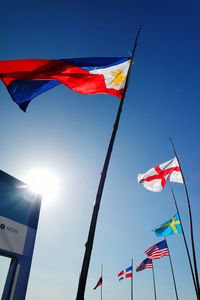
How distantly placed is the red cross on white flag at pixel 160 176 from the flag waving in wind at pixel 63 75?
750 cm

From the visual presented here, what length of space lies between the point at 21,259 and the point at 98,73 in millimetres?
6118

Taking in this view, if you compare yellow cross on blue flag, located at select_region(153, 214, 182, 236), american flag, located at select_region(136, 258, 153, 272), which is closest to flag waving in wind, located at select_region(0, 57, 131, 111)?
yellow cross on blue flag, located at select_region(153, 214, 182, 236)

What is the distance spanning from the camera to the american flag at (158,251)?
79.9 ft

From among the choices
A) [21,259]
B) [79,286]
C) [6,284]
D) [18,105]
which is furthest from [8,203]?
[18,105]

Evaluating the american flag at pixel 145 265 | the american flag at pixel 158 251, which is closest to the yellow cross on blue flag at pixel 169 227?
the american flag at pixel 158 251

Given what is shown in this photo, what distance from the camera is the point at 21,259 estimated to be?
240 inches

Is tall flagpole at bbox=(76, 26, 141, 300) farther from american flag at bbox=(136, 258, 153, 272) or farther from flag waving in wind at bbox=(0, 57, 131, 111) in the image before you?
american flag at bbox=(136, 258, 153, 272)

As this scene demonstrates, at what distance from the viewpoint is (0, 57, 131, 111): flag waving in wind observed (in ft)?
26.0

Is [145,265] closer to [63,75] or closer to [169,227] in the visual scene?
[169,227]

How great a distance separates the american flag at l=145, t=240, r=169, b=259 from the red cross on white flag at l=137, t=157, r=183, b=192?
12.1m

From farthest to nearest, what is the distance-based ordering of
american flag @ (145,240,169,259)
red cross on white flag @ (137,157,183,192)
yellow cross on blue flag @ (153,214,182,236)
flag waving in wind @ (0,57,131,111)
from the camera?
american flag @ (145,240,169,259), yellow cross on blue flag @ (153,214,182,236), red cross on white flag @ (137,157,183,192), flag waving in wind @ (0,57,131,111)

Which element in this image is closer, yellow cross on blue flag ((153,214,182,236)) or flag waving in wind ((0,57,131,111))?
flag waving in wind ((0,57,131,111))

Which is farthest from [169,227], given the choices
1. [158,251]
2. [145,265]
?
[145,265]

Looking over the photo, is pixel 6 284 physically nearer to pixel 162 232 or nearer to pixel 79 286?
pixel 79 286
